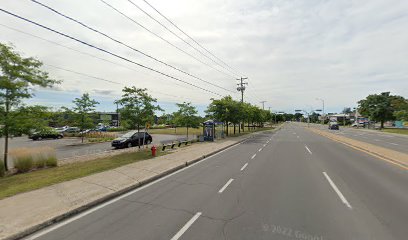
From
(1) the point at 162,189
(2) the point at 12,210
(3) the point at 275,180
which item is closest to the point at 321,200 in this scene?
(3) the point at 275,180

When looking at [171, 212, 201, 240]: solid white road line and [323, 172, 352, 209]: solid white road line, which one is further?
[323, 172, 352, 209]: solid white road line

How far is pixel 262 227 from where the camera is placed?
540 centimetres

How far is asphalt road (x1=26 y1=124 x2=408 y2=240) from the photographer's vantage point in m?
5.18

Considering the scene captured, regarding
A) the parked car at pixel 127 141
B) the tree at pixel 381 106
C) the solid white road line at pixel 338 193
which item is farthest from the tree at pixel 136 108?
the tree at pixel 381 106

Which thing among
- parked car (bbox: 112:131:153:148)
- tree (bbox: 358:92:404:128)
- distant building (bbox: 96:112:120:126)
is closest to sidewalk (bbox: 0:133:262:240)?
parked car (bbox: 112:131:153:148)

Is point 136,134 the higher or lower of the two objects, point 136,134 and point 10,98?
the lower

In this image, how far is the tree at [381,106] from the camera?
212ft

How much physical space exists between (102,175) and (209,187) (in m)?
4.51

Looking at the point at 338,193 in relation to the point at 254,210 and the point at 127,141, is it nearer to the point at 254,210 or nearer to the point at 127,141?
the point at 254,210

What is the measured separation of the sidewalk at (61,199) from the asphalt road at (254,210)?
0.36m

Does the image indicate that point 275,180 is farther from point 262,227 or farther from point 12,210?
point 12,210

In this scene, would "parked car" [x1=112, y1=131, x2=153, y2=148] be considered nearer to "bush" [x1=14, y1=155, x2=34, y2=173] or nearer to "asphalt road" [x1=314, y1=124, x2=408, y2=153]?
"bush" [x1=14, y1=155, x2=34, y2=173]

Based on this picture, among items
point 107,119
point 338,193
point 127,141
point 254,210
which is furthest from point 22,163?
point 107,119

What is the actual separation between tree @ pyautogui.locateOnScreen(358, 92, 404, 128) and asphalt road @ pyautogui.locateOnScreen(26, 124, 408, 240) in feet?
215
